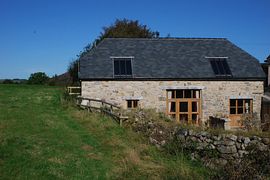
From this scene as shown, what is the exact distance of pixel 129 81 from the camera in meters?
20.4

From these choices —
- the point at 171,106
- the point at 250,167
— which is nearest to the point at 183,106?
the point at 171,106

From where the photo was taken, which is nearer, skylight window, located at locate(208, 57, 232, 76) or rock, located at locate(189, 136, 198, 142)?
rock, located at locate(189, 136, 198, 142)

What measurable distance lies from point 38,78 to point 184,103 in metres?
33.4

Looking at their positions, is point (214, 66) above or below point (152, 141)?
above

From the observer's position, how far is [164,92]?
20703 mm

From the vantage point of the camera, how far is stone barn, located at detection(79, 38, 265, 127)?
Result: 2028 centimetres

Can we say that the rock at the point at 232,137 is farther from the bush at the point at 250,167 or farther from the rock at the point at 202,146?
the rock at the point at 202,146

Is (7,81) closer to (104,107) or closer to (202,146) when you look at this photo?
(104,107)

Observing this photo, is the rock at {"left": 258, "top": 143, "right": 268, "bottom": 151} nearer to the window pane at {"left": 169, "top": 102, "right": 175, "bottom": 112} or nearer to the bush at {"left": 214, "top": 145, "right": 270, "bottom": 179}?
the bush at {"left": 214, "top": 145, "right": 270, "bottom": 179}

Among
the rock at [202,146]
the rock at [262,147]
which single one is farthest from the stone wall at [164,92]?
the rock at [262,147]

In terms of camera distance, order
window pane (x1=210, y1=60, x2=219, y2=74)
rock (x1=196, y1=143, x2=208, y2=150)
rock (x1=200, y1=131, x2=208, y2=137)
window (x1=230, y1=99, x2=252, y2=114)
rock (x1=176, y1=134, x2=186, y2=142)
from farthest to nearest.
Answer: window pane (x1=210, y1=60, x2=219, y2=74)
window (x1=230, y1=99, x2=252, y2=114)
rock (x1=176, y1=134, x2=186, y2=142)
rock (x1=200, y1=131, x2=208, y2=137)
rock (x1=196, y1=143, x2=208, y2=150)

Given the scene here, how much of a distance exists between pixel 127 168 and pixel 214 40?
1959 cm

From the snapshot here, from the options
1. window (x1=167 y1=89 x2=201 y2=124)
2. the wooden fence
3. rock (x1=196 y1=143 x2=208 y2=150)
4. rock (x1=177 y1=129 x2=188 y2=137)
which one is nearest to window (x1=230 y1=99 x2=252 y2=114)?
window (x1=167 y1=89 x2=201 y2=124)

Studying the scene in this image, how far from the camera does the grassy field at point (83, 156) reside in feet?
23.8
